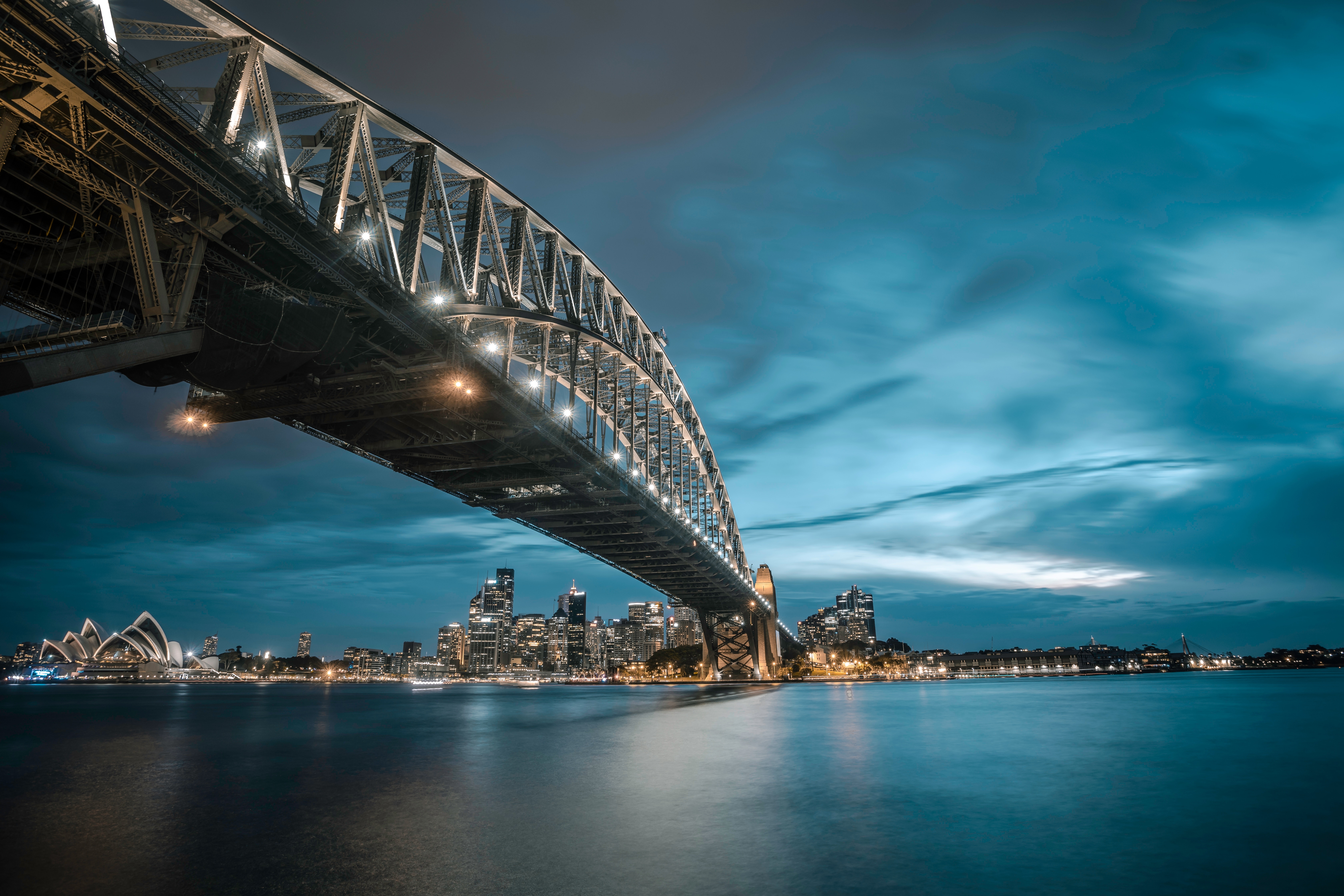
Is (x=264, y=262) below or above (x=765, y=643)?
above

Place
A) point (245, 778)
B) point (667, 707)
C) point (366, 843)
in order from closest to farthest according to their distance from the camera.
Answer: point (366, 843) < point (245, 778) < point (667, 707)

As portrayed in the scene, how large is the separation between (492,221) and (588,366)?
19.7m

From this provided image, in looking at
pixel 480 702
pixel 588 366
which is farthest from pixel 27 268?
pixel 480 702

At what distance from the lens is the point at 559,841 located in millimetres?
10875

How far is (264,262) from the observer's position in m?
20.1

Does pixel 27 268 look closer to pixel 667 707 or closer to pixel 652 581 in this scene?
pixel 667 707

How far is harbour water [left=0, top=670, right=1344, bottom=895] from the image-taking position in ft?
31.0

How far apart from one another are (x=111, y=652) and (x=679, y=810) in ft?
682

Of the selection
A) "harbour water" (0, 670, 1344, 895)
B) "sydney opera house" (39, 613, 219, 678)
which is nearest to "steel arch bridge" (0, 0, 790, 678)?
"harbour water" (0, 670, 1344, 895)

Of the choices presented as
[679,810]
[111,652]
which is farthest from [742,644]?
[111,652]

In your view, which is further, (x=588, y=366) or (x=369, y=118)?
(x=588, y=366)

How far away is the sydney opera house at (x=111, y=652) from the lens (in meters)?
150

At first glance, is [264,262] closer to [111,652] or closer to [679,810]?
[679,810]

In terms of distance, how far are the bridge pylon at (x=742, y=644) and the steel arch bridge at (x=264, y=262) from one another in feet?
229
